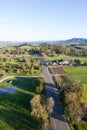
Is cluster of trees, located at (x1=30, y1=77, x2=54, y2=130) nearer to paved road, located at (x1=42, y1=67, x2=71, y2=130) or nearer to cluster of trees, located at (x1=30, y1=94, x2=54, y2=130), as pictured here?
cluster of trees, located at (x1=30, y1=94, x2=54, y2=130)

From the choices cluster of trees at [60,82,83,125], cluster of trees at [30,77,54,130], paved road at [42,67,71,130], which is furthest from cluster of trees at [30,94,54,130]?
cluster of trees at [60,82,83,125]

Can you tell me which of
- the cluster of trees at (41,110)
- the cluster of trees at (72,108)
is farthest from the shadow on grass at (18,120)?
the cluster of trees at (72,108)

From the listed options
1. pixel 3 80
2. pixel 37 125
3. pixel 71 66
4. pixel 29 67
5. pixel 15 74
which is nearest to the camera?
pixel 37 125

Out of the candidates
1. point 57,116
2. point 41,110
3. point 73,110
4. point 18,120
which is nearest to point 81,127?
point 73,110

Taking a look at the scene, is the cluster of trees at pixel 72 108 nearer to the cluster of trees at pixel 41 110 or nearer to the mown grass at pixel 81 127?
the mown grass at pixel 81 127

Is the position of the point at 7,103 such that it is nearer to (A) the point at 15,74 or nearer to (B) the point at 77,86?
(B) the point at 77,86

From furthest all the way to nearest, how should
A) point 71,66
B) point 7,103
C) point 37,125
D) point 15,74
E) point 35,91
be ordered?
point 71,66 → point 15,74 → point 35,91 → point 7,103 → point 37,125

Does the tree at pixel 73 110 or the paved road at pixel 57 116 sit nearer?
the paved road at pixel 57 116

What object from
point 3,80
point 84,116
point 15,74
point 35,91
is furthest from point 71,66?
point 84,116

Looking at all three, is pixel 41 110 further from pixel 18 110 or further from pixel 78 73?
pixel 78 73
